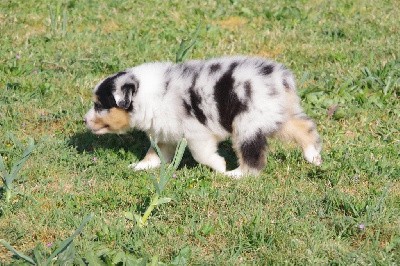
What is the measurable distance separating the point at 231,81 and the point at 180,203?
112 cm

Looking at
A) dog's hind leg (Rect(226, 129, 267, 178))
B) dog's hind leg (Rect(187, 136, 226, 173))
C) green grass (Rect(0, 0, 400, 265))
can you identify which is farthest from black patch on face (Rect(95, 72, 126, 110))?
dog's hind leg (Rect(226, 129, 267, 178))

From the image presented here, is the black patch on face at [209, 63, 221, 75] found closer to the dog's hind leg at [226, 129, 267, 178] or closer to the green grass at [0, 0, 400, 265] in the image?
the dog's hind leg at [226, 129, 267, 178]

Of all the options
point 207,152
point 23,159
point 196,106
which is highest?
point 23,159

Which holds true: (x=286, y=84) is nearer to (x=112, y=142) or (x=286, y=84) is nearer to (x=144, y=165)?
(x=144, y=165)

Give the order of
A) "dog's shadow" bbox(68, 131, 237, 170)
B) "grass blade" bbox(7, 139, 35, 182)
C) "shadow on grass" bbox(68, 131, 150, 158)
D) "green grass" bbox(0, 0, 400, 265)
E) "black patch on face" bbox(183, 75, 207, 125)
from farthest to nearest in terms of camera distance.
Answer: "shadow on grass" bbox(68, 131, 150, 158)
"dog's shadow" bbox(68, 131, 237, 170)
"black patch on face" bbox(183, 75, 207, 125)
"grass blade" bbox(7, 139, 35, 182)
"green grass" bbox(0, 0, 400, 265)

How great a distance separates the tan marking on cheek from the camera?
6.91 metres

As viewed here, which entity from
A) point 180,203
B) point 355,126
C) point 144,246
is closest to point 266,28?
point 355,126

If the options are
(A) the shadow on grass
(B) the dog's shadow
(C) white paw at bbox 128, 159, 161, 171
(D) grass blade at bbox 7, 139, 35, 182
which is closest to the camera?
(D) grass blade at bbox 7, 139, 35, 182

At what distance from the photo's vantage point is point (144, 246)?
17.7ft

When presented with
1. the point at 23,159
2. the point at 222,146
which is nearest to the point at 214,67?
the point at 222,146

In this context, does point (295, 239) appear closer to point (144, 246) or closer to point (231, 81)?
point (144, 246)

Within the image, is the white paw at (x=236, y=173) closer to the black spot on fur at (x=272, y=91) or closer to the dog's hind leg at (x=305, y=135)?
the dog's hind leg at (x=305, y=135)

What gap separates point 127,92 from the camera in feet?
22.2

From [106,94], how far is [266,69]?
1399 mm
